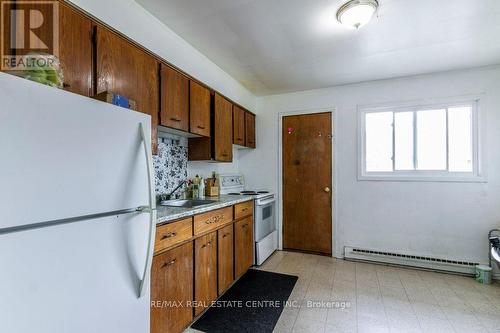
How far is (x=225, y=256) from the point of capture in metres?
2.33

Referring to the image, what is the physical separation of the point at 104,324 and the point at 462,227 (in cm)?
365

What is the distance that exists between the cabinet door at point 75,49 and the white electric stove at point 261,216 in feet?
6.92

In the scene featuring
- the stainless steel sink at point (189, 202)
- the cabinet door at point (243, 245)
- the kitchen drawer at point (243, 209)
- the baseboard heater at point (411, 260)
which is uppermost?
the stainless steel sink at point (189, 202)

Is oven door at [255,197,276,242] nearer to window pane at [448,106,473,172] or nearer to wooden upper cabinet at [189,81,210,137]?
wooden upper cabinet at [189,81,210,137]

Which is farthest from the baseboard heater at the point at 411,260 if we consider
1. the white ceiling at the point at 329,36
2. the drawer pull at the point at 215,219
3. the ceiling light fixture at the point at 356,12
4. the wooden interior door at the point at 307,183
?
the ceiling light fixture at the point at 356,12

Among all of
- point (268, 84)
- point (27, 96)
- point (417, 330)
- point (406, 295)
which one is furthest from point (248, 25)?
point (406, 295)

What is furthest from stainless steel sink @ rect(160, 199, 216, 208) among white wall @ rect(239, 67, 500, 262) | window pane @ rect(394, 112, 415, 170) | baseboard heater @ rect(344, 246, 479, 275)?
window pane @ rect(394, 112, 415, 170)

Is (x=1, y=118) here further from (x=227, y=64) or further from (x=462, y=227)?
(x=462, y=227)

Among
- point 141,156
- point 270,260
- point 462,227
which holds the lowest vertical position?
point 270,260

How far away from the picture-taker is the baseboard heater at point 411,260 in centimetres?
284

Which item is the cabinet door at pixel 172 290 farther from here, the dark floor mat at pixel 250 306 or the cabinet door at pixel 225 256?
the cabinet door at pixel 225 256

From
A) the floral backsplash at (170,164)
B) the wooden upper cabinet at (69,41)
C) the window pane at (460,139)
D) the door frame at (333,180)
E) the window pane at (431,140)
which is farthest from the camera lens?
the door frame at (333,180)

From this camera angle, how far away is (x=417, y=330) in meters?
1.83

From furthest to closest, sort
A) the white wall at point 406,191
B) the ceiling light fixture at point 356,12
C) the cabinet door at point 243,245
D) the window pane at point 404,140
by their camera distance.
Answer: the window pane at point 404,140, the white wall at point 406,191, the cabinet door at point 243,245, the ceiling light fixture at point 356,12
